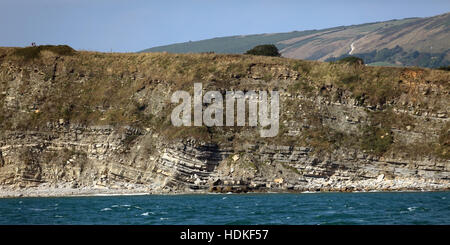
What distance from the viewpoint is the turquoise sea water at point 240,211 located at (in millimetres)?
33125

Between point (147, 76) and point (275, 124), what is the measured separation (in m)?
13.4

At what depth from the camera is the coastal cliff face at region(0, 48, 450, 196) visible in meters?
57.8

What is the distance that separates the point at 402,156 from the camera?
59.6 m

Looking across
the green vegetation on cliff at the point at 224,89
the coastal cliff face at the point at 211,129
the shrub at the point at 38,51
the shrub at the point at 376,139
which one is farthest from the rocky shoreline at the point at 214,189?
the shrub at the point at 38,51

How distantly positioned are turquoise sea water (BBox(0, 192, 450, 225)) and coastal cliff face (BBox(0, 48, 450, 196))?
924 centimetres

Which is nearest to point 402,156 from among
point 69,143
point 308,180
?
point 308,180

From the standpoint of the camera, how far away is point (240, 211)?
37938 mm

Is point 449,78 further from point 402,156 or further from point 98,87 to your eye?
point 98,87

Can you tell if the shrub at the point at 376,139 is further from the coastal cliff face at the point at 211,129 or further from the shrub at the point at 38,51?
the shrub at the point at 38,51

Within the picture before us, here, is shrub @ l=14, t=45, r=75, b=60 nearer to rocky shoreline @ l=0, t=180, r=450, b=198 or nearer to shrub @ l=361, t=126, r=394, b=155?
rocky shoreline @ l=0, t=180, r=450, b=198

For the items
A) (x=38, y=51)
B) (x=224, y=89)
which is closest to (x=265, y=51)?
(x=224, y=89)

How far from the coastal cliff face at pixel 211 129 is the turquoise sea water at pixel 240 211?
924cm

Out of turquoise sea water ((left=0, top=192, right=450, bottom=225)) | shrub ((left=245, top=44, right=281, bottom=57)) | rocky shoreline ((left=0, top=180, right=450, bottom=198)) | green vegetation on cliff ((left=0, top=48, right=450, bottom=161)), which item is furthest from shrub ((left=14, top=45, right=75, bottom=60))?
shrub ((left=245, top=44, right=281, bottom=57))

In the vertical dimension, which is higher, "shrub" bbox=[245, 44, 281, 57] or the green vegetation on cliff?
"shrub" bbox=[245, 44, 281, 57]
